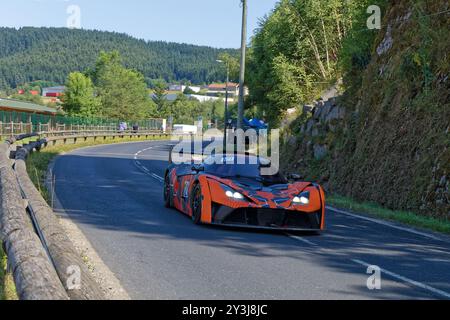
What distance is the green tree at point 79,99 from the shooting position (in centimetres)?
11605

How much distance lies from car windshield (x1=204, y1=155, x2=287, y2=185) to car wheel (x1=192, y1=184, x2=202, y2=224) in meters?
0.58

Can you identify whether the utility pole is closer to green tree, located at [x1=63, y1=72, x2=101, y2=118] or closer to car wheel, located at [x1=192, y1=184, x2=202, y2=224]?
car wheel, located at [x1=192, y1=184, x2=202, y2=224]

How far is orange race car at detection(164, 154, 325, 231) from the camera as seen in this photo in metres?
10.7

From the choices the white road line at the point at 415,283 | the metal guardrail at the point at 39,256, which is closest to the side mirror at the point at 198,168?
the metal guardrail at the point at 39,256

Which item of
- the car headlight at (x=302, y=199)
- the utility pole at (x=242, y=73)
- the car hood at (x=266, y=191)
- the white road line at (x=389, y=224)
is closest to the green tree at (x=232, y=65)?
the utility pole at (x=242, y=73)

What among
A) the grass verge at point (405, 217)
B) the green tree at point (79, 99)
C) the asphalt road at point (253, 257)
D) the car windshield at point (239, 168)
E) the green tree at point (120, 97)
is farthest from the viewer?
the green tree at point (120, 97)

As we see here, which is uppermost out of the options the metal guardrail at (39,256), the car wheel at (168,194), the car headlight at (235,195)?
the metal guardrail at (39,256)

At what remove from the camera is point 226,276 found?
7246 mm

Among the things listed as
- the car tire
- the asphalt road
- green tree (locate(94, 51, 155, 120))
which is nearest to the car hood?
the asphalt road

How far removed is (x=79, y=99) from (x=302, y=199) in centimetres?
10932

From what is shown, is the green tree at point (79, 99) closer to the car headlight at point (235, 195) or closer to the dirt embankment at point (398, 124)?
the dirt embankment at point (398, 124)

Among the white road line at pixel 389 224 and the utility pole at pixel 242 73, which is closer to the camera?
the white road line at pixel 389 224

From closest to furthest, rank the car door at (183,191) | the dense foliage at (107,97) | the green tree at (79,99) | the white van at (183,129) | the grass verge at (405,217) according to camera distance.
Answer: the car door at (183,191) < the grass verge at (405,217) < the white van at (183,129) < the green tree at (79,99) < the dense foliage at (107,97)

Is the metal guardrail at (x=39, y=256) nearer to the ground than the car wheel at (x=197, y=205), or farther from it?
farther from it
